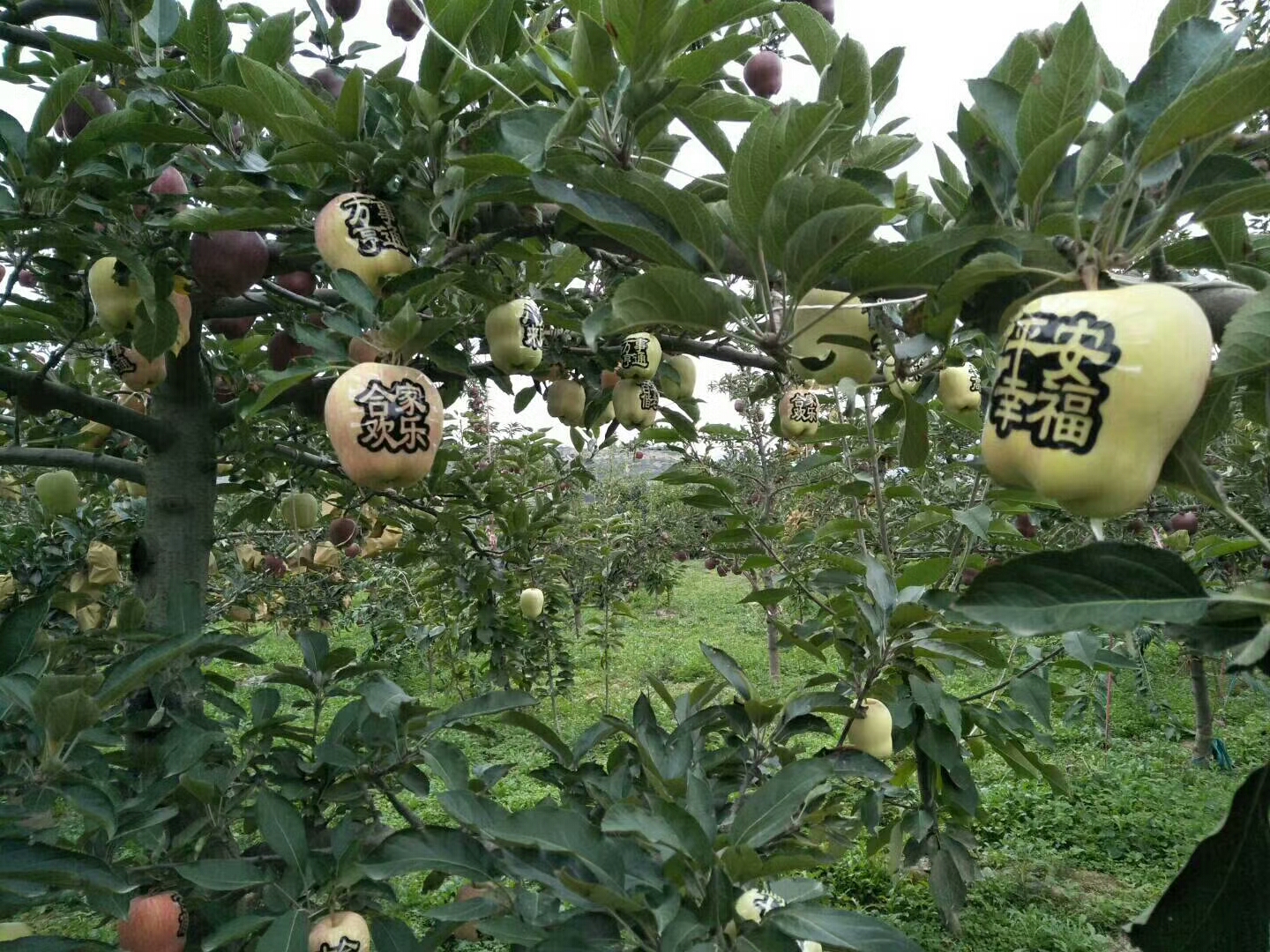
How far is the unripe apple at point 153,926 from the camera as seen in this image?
109cm

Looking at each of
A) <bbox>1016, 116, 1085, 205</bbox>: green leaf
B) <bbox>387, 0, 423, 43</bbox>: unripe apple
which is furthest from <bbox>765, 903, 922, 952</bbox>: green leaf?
<bbox>387, 0, 423, 43</bbox>: unripe apple

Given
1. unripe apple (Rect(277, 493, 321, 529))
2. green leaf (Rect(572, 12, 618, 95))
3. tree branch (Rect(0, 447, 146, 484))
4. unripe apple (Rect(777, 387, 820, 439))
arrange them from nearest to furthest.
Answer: green leaf (Rect(572, 12, 618, 95)), tree branch (Rect(0, 447, 146, 484)), unripe apple (Rect(777, 387, 820, 439)), unripe apple (Rect(277, 493, 321, 529))

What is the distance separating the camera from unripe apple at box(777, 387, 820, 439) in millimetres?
1619

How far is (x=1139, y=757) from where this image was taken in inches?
167

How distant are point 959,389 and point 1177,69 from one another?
2.33ft

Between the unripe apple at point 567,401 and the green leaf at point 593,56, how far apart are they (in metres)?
0.91

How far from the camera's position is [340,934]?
3.20 ft

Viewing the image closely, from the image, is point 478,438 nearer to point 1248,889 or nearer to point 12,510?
point 12,510

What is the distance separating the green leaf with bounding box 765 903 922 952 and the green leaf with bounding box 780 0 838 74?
32.4 inches

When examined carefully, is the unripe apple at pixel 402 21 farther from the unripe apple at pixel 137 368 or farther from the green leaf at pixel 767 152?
the green leaf at pixel 767 152

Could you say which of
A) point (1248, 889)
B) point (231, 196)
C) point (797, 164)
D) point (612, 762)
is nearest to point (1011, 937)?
point (612, 762)

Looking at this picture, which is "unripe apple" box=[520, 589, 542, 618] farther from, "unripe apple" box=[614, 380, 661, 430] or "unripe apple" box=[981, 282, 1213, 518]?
"unripe apple" box=[981, 282, 1213, 518]

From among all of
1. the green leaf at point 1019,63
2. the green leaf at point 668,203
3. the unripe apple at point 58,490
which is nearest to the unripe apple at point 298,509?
the unripe apple at point 58,490

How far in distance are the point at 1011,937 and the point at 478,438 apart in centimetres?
249
